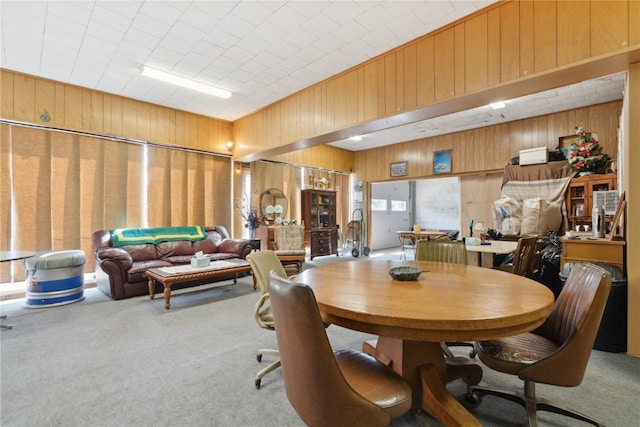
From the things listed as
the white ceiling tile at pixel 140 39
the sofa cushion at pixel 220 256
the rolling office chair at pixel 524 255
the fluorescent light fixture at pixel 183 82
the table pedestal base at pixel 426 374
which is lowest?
the table pedestal base at pixel 426 374

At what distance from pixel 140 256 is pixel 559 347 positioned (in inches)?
205

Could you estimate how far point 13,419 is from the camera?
1.67 meters

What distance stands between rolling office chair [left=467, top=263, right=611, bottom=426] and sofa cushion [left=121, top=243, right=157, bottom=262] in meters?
4.78

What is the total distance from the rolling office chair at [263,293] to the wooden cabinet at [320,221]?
5.17 meters

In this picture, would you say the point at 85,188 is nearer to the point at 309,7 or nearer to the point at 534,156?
the point at 309,7

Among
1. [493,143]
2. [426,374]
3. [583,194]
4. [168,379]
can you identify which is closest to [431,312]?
[426,374]

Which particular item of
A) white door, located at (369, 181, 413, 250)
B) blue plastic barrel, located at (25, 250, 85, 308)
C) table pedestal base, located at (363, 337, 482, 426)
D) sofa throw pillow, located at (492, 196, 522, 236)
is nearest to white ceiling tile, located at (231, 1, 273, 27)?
table pedestal base, located at (363, 337, 482, 426)

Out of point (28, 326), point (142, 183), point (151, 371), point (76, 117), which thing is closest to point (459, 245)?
point (151, 371)

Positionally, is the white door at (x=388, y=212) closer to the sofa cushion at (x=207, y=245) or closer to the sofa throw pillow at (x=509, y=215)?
the sofa throw pillow at (x=509, y=215)

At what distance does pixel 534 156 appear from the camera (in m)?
5.34

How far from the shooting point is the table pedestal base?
1340 mm

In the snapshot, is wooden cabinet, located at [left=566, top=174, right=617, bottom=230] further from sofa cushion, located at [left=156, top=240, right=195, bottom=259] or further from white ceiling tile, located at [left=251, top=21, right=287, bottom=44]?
sofa cushion, located at [left=156, top=240, right=195, bottom=259]

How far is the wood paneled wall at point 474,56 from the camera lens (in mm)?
2279

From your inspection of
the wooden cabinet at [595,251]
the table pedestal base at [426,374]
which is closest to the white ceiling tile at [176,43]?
the table pedestal base at [426,374]
